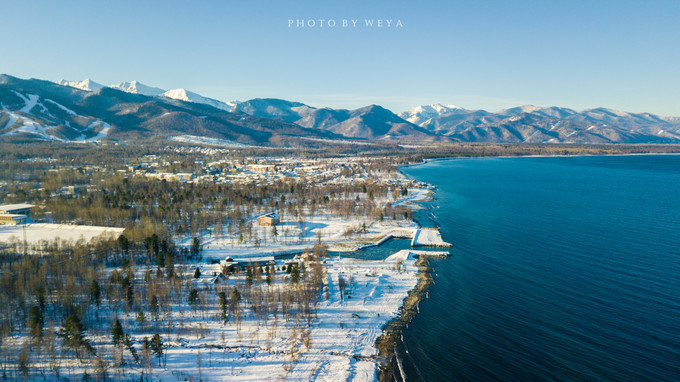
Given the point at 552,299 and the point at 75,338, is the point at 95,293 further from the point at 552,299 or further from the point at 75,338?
the point at 552,299

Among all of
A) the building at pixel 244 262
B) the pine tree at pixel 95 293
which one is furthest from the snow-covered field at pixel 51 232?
the building at pixel 244 262

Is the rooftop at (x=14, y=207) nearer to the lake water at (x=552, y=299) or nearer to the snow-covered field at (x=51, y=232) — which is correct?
the snow-covered field at (x=51, y=232)

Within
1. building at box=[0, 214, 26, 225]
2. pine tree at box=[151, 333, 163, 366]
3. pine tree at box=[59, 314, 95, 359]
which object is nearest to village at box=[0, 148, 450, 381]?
pine tree at box=[151, 333, 163, 366]

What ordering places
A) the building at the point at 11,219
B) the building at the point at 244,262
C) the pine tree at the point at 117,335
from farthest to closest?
the building at the point at 11,219, the building at the point at 244,262, the pine tree at the point at 117,335

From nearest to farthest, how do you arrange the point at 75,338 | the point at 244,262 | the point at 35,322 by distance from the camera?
the point at 75,338 → the point at 35,322 → the point at 244,262

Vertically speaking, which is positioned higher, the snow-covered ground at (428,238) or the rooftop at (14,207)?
the rooftop at (14,207)

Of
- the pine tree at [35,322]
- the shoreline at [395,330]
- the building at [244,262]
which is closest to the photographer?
the shoreline at [395,330]

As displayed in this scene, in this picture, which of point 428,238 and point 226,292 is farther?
point 428,238

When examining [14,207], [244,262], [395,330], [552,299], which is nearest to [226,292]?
[244,262]
